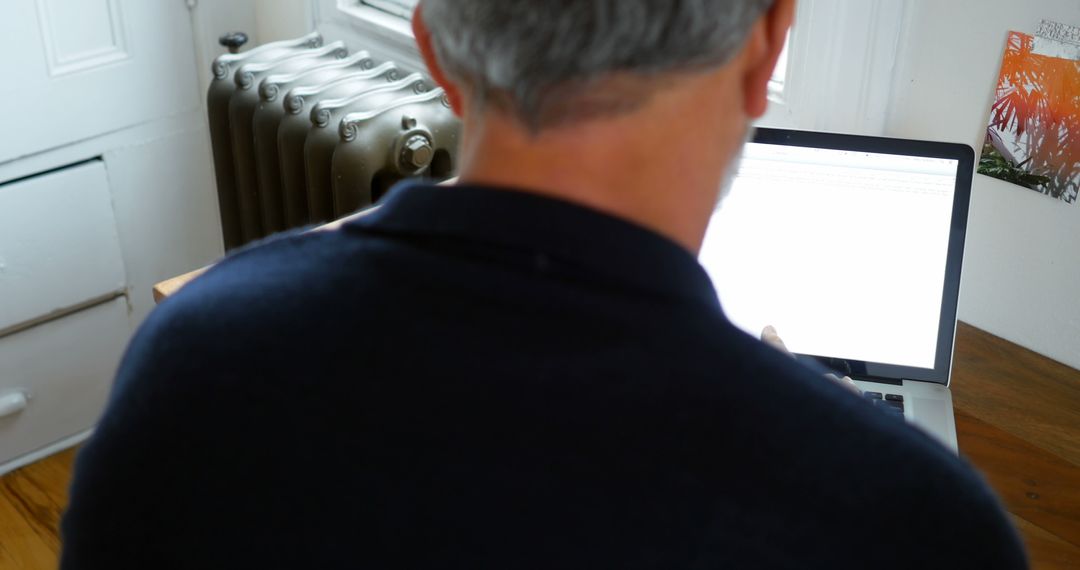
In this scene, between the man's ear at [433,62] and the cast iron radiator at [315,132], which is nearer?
the man's ear at [433,62]

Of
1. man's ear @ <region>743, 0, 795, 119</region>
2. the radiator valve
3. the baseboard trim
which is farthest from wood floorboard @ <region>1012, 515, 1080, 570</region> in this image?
the baseboard trim

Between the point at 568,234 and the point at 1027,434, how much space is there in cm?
77

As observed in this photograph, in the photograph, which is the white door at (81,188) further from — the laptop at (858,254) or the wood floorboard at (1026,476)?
the wood floorboard at (1026,476)

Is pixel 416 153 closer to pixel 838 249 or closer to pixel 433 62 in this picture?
pixel 838 249

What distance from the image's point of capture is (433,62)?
62cm

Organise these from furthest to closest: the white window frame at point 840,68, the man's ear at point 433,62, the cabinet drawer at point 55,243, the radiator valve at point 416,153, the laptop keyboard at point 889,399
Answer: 1. the cabinet drawer at point 55,243
2. the radiator valve at point 416,153
3. the white window frame at point 840,68
4. the laptop keyboard at point 889,399
5. the man's ear at point 433,62

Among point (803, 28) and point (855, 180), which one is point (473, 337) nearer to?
point (855, 180)

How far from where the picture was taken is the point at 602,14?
0.49 metres

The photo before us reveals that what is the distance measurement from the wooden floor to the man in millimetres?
515

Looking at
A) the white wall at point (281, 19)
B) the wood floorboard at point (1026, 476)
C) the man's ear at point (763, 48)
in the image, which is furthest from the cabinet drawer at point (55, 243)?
the man's ear at point (763, 48)

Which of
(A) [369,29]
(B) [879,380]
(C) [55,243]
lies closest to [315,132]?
(A) [369,29]

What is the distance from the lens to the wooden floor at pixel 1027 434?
99 cm

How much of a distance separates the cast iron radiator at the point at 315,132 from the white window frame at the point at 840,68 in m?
0.48

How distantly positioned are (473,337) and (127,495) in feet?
0.62
